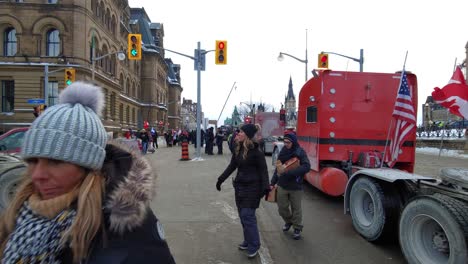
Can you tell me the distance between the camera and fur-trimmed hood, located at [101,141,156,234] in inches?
54.4

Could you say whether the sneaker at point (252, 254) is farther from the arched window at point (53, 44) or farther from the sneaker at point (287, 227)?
the arched window at point (53, 44)

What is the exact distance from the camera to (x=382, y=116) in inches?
313

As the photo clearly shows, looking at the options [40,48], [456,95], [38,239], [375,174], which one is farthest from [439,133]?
[40,48]

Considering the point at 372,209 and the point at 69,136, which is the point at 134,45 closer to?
the point at 372,209

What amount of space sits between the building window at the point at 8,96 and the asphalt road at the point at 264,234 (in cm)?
3229

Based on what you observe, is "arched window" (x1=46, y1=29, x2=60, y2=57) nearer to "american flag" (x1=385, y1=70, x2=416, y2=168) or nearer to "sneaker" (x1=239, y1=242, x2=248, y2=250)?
"american flag" (x1=385, y1=70, x2=416, y2=168)

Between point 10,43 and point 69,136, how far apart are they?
40.6 meters

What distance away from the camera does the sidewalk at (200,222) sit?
505cm

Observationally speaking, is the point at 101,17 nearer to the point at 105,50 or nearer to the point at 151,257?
the point at 105,50

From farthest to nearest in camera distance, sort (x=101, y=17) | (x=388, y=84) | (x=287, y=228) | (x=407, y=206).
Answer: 1. (x=101, y=17)
2. (x=388, y=84)
3. (x=287, y=228)
4. (x=407, y=206)

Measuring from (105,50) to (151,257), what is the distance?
4322cm

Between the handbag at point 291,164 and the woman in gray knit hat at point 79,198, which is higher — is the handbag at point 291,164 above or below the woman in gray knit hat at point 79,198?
below

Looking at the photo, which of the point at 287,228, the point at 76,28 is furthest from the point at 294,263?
the point at 76,28

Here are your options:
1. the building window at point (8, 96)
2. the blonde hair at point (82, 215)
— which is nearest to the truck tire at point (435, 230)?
the blonde hair at point (82, 215)
